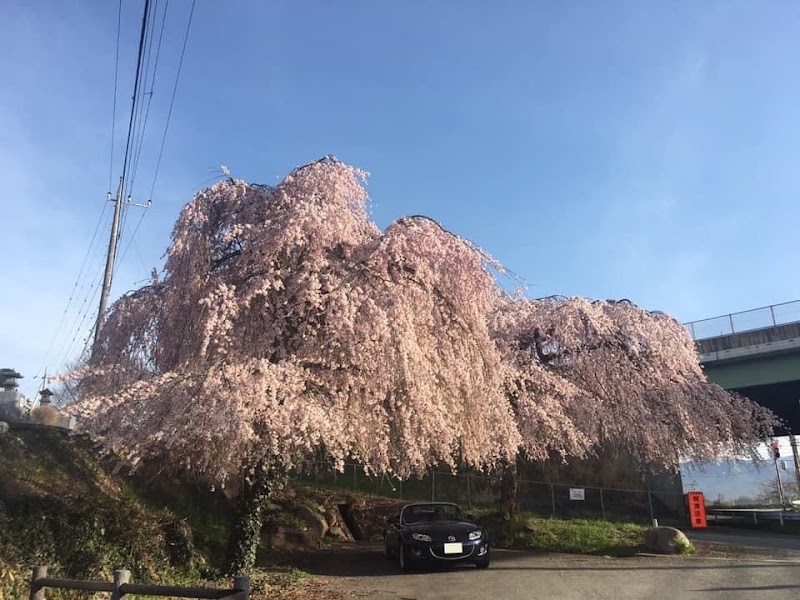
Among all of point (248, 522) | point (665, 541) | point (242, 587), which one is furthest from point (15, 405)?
point (665, 541)

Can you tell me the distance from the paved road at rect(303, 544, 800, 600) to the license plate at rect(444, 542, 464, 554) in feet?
1.34

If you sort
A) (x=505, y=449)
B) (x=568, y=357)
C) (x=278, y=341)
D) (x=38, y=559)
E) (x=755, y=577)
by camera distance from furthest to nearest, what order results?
(x=568, y=357) → (x=505, y=449) → (x=755, y=577) → (x=278, y=341) → (x=38, y=559)

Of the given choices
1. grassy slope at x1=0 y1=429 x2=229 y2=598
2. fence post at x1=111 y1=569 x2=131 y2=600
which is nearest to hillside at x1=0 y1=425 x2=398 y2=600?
grassy slope at x1=0 y1=429 x2=229 y2=598

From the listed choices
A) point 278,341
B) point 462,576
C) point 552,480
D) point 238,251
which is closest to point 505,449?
point 462,576

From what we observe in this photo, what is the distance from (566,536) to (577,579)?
17.6 ft

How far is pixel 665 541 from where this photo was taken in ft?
49.1

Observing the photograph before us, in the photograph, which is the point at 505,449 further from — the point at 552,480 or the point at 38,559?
the point at 552,480

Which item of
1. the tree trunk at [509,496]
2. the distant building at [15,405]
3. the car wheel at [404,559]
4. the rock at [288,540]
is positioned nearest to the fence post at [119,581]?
the car wheel at [404,559]

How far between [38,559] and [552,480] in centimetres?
2468

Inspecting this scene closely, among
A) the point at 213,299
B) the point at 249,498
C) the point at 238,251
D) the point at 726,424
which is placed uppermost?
the point at 238,251

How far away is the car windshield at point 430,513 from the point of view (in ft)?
45.0

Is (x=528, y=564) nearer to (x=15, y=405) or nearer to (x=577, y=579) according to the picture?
(x=577, y=579)

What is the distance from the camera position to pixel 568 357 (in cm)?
1725

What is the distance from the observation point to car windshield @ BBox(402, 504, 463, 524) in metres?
13.7
